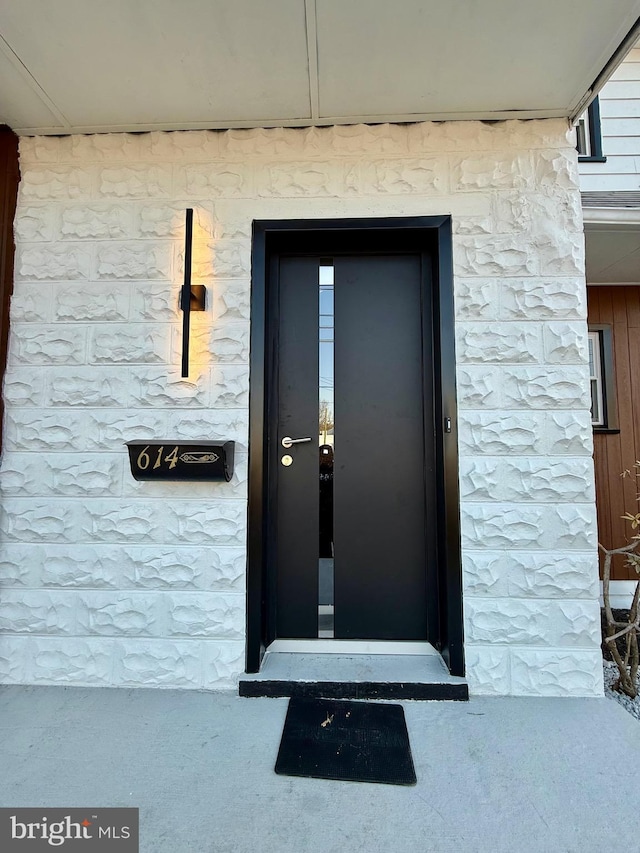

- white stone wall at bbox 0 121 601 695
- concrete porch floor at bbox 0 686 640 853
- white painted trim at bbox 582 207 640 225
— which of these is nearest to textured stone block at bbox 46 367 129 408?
white stone wall at bbox 0 121 601 695

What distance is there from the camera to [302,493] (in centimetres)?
219

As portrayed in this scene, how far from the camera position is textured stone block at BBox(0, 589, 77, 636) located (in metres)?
1.99

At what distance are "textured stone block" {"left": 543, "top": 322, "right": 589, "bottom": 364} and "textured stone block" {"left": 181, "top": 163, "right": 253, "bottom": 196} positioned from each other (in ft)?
5.47

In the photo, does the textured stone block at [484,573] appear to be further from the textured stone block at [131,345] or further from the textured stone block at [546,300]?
the textured stone block at [131,345]

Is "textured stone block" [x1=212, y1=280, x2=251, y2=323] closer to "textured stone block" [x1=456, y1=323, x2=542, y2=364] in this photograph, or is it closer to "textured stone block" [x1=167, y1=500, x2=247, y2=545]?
"textured stone block" [x1=167, y1=500, x2=247, y2=545]

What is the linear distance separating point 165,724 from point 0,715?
2.42 feet

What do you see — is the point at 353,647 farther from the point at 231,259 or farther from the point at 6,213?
the point at 6,213

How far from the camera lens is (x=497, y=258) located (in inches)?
80.6

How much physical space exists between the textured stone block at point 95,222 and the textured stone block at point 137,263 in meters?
0.11

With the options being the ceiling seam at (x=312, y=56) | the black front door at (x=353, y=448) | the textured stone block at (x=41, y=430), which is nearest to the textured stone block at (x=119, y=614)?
the black front door at (x=353, y=448)

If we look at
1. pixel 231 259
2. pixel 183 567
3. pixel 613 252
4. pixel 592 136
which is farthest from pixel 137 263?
pixel 592 136

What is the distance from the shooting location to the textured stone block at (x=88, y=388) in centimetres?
207

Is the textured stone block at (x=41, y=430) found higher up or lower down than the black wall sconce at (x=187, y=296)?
lower down

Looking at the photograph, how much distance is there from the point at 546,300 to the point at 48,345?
99.6 inches
